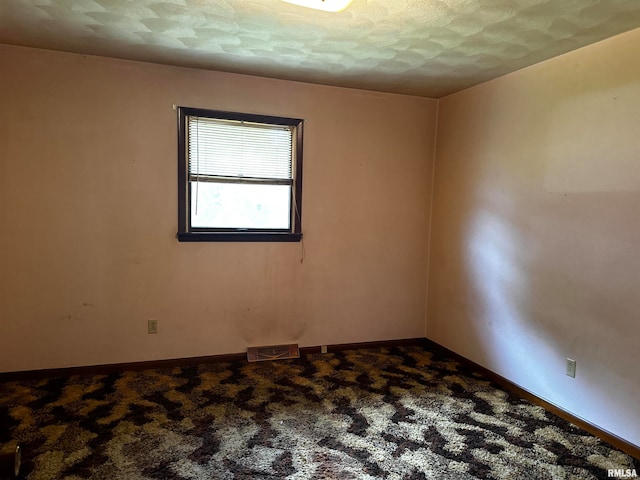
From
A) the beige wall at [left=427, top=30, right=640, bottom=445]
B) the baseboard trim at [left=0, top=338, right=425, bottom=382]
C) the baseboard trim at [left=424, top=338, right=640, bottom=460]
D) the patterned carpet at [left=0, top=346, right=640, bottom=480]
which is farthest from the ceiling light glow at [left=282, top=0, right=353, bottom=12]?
the baseboard trim at [left=424, top=338, right=640, bottom=460]

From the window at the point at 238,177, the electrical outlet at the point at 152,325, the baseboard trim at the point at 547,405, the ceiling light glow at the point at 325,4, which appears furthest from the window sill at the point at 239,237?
the ceiling light glow at the point at 325,4

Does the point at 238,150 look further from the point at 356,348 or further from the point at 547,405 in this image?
the point at 547,405

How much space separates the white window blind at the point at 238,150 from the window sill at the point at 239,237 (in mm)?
477

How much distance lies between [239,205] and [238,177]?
25cm

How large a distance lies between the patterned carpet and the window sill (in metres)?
1.10

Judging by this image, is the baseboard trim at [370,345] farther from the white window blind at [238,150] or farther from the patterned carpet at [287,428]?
the white window blind at [238,150]

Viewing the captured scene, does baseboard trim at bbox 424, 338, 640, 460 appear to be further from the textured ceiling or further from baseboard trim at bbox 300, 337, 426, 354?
the textured ceiling

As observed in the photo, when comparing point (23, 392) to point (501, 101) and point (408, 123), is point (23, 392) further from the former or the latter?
point (501, 101)

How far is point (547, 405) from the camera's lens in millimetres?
2830

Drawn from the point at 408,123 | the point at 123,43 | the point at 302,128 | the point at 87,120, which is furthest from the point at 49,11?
the point at 408,123

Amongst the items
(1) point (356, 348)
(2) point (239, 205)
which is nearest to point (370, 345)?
(1) point (356, 348)

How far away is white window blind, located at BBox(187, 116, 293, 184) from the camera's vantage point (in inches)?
132

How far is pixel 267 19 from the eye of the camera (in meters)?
2.31

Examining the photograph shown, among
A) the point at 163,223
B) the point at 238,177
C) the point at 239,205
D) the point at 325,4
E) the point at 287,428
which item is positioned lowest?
the point at 287,428
